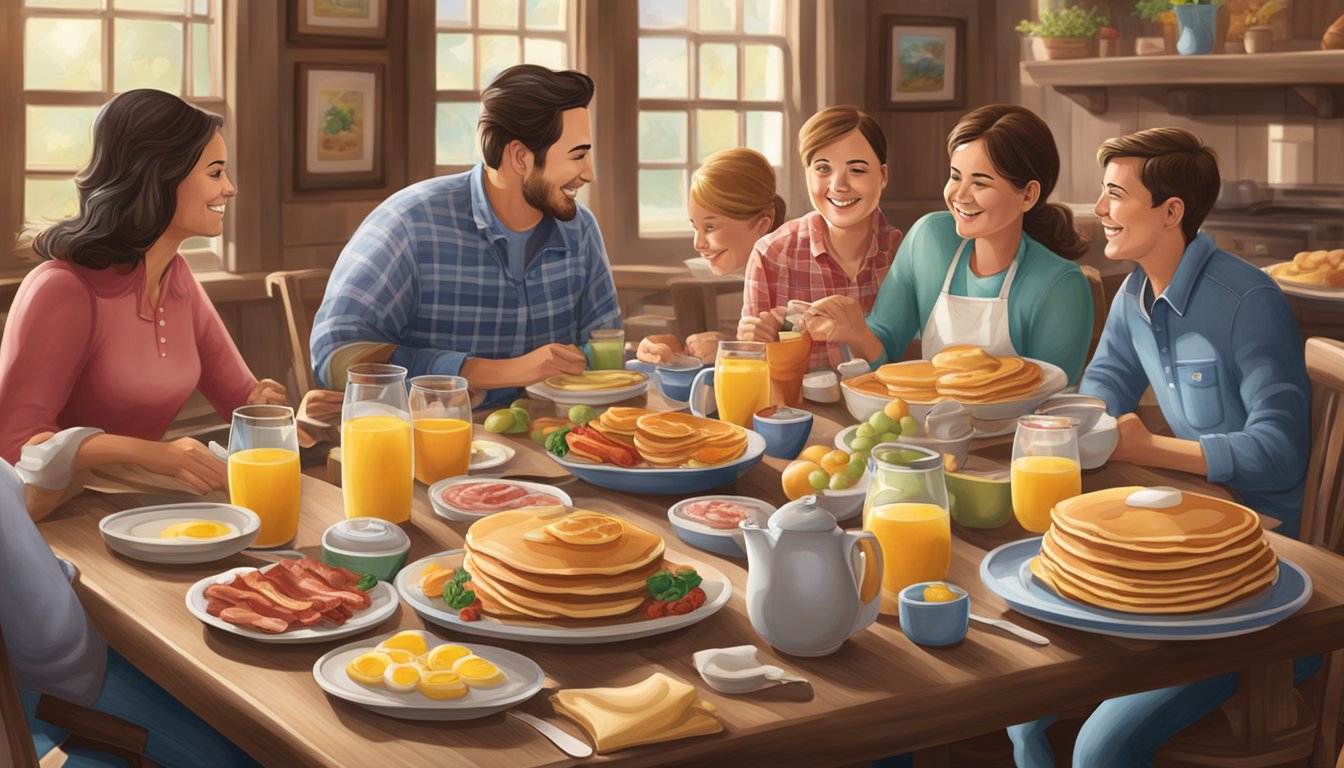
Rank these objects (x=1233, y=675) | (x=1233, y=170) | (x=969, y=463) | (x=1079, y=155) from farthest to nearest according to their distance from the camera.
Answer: (x=1079, y=155), (x=1233, y=170), (x=969, y=463), (x=1233, y=675)

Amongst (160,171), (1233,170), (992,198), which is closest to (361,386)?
(160,171)

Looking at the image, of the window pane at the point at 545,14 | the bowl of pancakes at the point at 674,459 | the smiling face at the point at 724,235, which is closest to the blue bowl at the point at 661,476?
the bowl of pancakes at the point at 674,459

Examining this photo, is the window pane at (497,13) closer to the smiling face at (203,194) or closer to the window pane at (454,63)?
the window pane at (454,63)

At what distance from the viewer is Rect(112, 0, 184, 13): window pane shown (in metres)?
4.14

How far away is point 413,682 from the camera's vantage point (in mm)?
1241

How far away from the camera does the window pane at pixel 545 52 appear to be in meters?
4.91

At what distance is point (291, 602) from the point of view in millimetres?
1418

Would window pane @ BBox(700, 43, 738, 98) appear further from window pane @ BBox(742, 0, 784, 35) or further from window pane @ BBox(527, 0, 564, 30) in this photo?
window pane @ BBox(527, 0, 564, 30)

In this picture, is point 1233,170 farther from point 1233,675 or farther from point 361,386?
point 361,386

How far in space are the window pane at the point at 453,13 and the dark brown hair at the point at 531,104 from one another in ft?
7.39

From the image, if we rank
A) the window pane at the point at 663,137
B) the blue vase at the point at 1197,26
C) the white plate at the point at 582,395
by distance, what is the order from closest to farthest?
the white plate at the point at 582,395 → the blue vase at the point at 1197,26 → the window pane at the point at 663,137

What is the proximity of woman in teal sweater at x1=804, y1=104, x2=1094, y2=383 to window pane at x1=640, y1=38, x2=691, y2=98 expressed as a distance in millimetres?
2575

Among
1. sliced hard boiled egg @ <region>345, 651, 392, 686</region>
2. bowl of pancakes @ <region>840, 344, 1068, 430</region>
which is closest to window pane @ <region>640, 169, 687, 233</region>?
bowl of pancakes @ <region>840, 344, 1068, 430</region>

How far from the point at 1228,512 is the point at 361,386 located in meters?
1.04
